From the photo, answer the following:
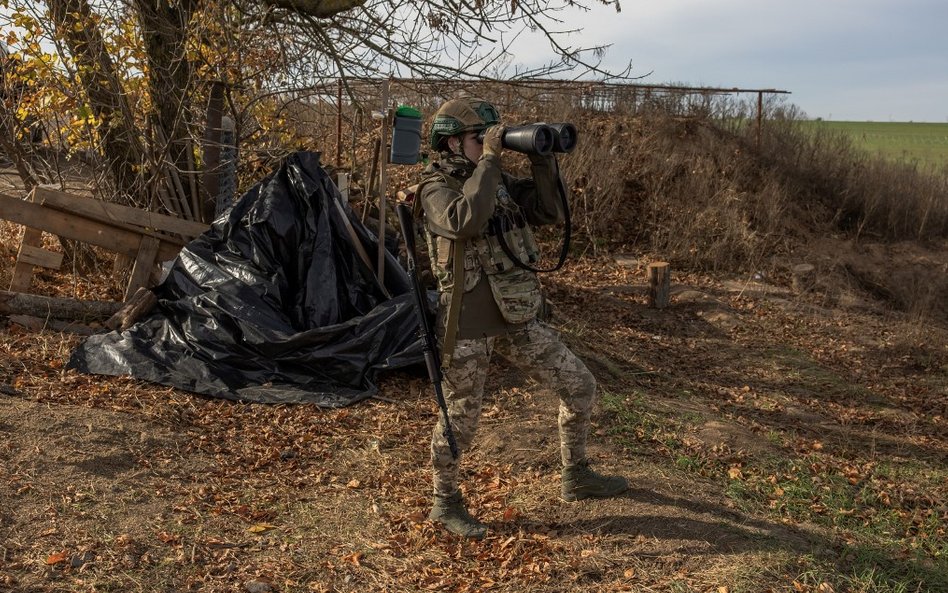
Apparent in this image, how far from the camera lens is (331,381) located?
583cm

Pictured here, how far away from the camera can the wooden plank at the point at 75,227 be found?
6.43 m

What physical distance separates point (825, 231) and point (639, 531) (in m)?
9.90

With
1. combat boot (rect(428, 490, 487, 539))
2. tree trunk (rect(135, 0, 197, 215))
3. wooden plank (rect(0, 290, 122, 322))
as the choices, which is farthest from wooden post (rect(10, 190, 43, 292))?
combat boot (rect(428, 490, 487, 539))

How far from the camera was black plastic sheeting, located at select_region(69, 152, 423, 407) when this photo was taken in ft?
18.7

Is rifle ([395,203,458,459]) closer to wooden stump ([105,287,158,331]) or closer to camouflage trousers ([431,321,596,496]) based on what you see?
camouflage trousers ([431,321,596,496])

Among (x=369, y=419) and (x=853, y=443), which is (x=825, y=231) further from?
(x=369, y=419)

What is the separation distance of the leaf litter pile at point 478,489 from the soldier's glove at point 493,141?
1.69 metres

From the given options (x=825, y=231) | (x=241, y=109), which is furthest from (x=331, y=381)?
(x=825, y=231)

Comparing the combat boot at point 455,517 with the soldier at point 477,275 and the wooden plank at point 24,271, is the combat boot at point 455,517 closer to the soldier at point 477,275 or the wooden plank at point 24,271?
the soldier at point 477,275

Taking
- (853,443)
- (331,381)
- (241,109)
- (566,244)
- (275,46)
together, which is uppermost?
(275,46)

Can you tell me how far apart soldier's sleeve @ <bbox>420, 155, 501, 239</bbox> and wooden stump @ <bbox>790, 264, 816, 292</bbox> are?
783 cm

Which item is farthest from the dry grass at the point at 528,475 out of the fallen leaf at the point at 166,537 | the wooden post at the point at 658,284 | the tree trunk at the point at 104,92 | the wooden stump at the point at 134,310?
the tree trunk at the point at 104,92

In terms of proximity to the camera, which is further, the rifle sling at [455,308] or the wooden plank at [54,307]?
the wooden plank at [54,307]

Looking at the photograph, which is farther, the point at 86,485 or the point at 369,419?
the point at 369,419
